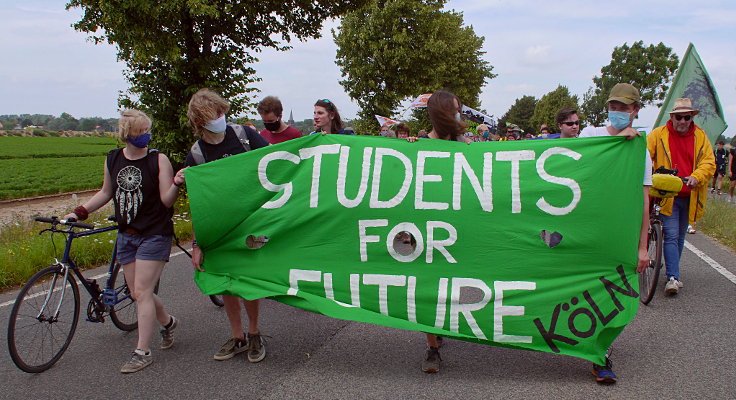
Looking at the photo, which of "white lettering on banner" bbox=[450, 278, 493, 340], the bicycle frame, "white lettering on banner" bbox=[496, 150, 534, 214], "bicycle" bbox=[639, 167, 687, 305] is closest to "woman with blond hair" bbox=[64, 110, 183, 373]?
the bicycle frame

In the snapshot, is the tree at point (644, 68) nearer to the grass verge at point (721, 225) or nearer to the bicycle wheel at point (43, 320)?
the grass verge at point (721, 225)

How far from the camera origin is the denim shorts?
401 centimetres

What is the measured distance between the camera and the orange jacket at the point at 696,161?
18.2ft

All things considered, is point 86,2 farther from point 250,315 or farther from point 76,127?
point 76,127

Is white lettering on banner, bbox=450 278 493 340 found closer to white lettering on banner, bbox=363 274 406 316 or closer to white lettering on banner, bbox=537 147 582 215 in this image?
white lettering on banner, bbox=363 274 406 316

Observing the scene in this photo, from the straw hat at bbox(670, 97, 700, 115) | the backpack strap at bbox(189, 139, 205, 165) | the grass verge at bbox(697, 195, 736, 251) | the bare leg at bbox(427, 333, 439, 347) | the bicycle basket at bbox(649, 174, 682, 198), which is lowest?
the grass verge at bbox(697, 195, 736, 251)

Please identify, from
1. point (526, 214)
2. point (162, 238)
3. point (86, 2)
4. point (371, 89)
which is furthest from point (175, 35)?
point (371, 89)

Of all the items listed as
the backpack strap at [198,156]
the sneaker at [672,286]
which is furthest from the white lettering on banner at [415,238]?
the sneaker at [672,286]

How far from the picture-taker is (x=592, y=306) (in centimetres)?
365

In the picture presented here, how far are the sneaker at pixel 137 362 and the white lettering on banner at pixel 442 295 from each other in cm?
111

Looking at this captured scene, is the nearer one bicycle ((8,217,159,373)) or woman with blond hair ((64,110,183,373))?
bicycle ((8,217,159,373))

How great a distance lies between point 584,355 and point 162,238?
9.84 feet

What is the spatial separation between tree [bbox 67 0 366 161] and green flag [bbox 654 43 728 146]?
30.0ft

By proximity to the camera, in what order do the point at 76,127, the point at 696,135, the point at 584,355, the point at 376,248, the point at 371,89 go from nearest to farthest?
the point at 584,355, the point at 376,248, the point at 696,135, the point at 371,89, the point at 76,127
